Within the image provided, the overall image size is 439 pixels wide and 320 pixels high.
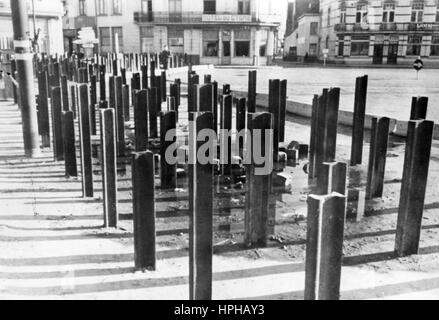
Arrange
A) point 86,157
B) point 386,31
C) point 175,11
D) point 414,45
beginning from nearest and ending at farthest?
point 86,157, point 175,11, point 386,31, point 414,45

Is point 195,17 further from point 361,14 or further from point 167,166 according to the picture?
point 167,166

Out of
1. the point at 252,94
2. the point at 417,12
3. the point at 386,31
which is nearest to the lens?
the point at 252,94

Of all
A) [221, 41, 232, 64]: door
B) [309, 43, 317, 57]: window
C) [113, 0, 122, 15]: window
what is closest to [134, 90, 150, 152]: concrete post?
[221, 41, 232, 64]: door

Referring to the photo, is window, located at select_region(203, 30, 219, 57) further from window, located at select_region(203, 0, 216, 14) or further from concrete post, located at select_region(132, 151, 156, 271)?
concrete post, located at select_region(132, 151, 156, 271)

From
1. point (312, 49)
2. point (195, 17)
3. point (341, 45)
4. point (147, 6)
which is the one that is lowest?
point (312, 49)

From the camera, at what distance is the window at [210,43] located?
46184 mm

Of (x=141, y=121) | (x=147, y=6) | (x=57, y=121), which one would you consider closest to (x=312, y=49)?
(x=147, y=6)

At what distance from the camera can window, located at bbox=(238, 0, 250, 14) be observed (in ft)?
150

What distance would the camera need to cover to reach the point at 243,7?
4591 centimetres

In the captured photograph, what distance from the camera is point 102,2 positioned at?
4691 cm

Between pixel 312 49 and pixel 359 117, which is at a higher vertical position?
pixel 312 49

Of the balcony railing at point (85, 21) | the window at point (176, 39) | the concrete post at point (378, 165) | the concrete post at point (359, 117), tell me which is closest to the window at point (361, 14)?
the window at point (176, 39)

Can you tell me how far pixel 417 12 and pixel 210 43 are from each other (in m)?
21.5
